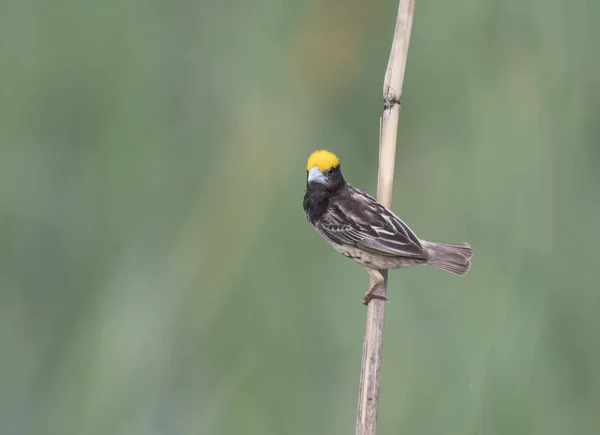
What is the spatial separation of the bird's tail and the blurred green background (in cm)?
29

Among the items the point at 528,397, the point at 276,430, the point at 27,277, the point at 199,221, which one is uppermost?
the point at 199,221

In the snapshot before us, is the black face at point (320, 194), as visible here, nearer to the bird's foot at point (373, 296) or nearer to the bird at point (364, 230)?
the bird at point (364, 230)

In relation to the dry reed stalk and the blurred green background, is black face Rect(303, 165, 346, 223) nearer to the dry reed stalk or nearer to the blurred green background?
the blurred green background

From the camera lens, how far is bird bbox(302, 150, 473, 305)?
2.17m

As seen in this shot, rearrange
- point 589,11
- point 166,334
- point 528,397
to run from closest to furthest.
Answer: point 528,397
point 166,334
point 589,11

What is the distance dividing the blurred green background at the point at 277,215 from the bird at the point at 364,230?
206mm

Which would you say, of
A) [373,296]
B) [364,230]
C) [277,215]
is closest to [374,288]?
[373,296]

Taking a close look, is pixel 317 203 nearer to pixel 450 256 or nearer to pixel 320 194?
pixel 320 194

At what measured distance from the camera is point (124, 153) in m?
2.58

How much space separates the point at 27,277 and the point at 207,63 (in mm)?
1077

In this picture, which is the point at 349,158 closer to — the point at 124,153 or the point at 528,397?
the point at 124,153

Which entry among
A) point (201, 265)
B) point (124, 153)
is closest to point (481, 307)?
point (201, 265)

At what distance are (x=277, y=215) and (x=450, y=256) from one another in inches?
27.0

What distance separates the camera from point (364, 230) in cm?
225
